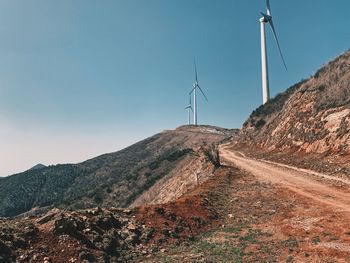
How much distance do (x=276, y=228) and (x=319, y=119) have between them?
93.9 feet

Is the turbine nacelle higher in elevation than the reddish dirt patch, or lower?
higher

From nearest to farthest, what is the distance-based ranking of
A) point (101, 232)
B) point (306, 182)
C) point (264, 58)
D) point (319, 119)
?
1. point (101, 232)
2. point (306, 182)
3. point (319, 119)
4. point (264, 58)

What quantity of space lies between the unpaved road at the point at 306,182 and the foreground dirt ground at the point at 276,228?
61 millimetres

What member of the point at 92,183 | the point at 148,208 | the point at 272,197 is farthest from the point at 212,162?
the point at 92,183

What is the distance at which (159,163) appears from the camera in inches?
3342

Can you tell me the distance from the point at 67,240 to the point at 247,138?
6193 cm

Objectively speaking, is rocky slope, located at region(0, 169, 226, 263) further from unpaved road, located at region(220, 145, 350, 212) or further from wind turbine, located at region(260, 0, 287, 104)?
wind turbine, located at region(260, 0, 287, 104)

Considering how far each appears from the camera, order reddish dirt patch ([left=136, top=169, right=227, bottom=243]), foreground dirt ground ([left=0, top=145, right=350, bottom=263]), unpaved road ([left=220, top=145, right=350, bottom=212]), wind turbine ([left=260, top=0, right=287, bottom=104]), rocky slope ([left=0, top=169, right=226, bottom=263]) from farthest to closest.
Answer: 1. wind turbine ([left=260, top=0, right=287, bottom=104])
2. unpaved road ([left=220, top=145, right=350, bottom=212])
3. reddish dirt patch ([left=136, top=169, right=227, bottom=243])
4. foreground dirt ground ([left=0, top=145, right=350, bottom=263])
5. rocky slope ([left=0, top=169, right=226, bottom=263])

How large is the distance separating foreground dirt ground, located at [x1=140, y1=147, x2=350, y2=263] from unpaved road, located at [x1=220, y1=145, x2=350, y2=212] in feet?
0.20

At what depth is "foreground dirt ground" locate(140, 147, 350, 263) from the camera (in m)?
15.5

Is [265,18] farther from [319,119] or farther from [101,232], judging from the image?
[101,232]

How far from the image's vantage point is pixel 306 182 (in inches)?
1144

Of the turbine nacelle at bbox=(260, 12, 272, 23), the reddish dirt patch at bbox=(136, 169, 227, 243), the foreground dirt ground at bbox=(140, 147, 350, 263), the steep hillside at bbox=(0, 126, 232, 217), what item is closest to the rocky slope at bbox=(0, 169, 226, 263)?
the reddish dirt patch at bbox=(136, 169, 227, 243)

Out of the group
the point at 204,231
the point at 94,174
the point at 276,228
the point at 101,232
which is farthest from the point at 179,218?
the point at 94,174
